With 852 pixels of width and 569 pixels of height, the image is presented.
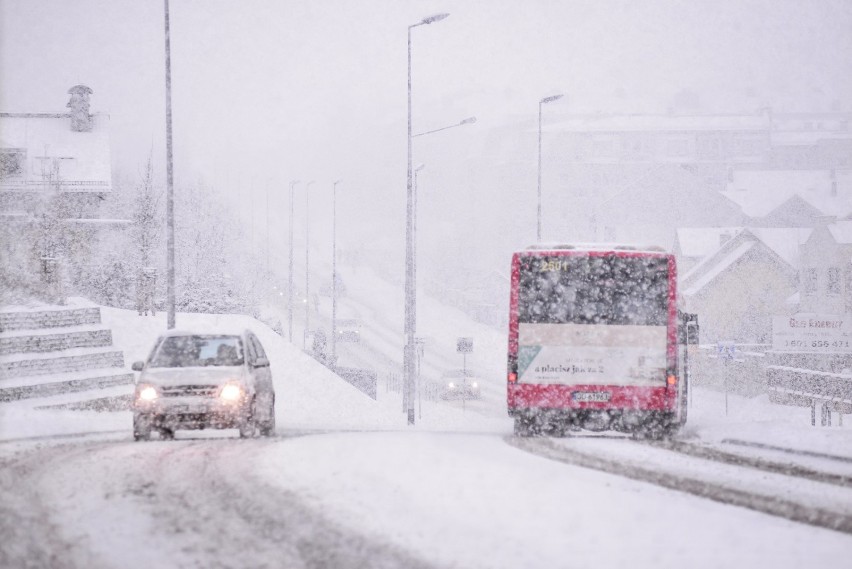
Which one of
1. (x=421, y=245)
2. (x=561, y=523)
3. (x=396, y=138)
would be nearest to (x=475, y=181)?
(x=421, y=245)

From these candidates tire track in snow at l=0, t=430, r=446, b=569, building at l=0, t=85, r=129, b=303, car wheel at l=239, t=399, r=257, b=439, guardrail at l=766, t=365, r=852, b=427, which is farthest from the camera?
guardrail at l=766, t=365, r=852, b=427

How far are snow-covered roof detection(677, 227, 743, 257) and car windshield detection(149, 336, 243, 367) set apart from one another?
64.6 meters

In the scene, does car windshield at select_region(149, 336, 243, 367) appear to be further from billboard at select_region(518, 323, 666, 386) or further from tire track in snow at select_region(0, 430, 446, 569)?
billboard at select_region(518, 323, 666, 386)

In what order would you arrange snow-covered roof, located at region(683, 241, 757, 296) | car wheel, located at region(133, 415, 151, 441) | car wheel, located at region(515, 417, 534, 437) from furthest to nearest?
1. snow-covered roof, located at region(683, 241, 757, 296)
2. car wheel, located at region(515, 417, 534, 437)
3. car wheel, located at region(133, 415, 151, 441)

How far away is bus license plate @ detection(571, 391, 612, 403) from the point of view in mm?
16984

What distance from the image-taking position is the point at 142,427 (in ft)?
51.4

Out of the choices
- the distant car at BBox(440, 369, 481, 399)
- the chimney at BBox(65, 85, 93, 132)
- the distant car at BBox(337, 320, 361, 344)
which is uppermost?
the chimney at BBox(65, 85, 93, 132)

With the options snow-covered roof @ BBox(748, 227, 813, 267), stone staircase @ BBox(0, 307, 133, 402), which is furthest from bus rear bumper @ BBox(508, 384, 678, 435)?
snow-covered roof @ BBox(748, 227, 813, 267)

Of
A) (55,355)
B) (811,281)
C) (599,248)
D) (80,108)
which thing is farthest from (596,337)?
(811,281)

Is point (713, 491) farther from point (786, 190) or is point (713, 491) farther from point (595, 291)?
point (786, 190)

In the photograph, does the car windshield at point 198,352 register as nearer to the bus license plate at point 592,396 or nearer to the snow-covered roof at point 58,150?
the bus license plate at point 592,396

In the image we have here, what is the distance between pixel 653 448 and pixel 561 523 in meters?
7.57

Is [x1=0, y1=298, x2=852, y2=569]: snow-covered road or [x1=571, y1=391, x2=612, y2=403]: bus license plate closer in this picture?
[x1=0, y1=298, x2=852, y2=569]: snow-covered road

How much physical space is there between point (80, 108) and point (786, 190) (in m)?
66.0
